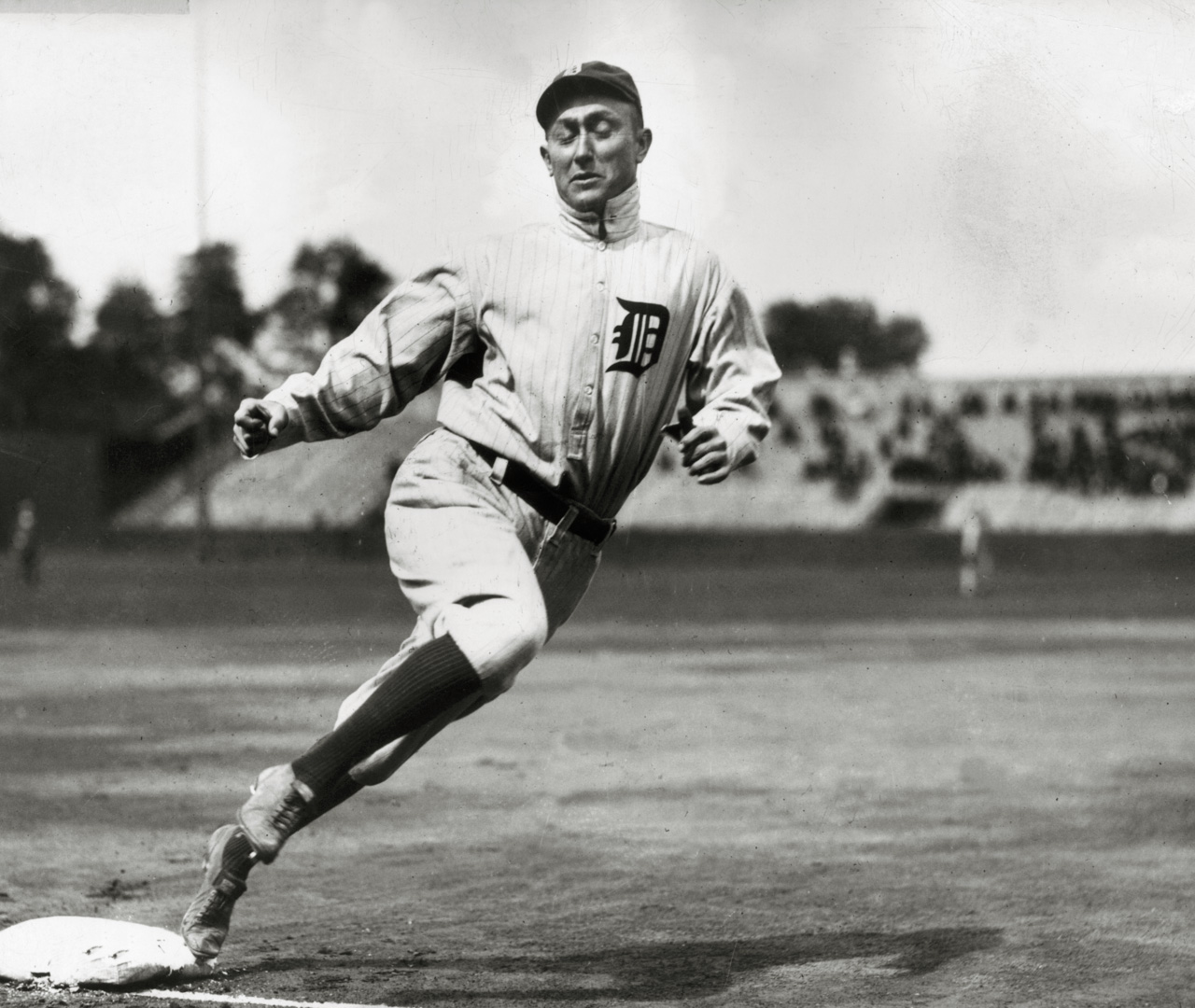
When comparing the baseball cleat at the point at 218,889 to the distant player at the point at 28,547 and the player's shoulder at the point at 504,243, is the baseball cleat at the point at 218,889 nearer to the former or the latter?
the player's shoulder at the point at 504,243

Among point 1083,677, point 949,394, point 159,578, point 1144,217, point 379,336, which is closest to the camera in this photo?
point 379,336

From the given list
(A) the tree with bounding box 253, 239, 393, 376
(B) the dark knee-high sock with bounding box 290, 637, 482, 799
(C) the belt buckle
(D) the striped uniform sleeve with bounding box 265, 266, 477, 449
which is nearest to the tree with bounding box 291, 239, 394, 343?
(A) the tree with bounding box 253, 239, 393, 376

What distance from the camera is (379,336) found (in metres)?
3.40

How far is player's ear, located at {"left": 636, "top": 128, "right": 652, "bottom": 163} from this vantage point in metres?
3.49

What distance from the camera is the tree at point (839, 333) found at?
20.1ft

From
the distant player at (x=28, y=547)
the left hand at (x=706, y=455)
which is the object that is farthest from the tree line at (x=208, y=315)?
the distant player at (x=28, y=547)


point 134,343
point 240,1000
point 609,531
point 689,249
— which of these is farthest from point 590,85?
point 134,343

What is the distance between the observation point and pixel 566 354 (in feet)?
11.0

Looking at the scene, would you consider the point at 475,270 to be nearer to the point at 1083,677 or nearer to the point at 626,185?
the point at 626,185

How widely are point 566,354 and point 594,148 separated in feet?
1.53

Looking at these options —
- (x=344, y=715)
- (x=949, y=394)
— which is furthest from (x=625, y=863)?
(x=949, y=394)

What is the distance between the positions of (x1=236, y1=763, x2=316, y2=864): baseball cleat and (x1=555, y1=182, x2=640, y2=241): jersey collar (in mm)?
1338

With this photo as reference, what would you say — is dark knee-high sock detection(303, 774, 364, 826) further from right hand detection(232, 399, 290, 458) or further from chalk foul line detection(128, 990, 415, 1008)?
right hand detection(232, 399, 290, 458)

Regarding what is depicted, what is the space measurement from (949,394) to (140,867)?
1723cm
